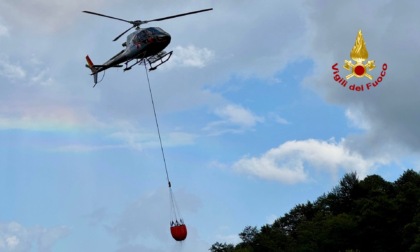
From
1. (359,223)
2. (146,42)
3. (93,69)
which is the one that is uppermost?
(93,69)

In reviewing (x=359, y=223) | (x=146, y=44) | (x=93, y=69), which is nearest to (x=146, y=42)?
(x=146, y=44)

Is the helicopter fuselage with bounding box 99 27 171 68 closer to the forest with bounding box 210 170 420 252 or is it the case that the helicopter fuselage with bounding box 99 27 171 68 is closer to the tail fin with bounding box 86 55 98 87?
the tail fin with bounding box 86 55 98 87

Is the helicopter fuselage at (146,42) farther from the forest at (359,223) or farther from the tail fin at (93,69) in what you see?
the forest at (359,223)

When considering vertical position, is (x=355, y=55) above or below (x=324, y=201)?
below

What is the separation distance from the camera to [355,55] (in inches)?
3004

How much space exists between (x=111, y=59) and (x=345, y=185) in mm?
84515

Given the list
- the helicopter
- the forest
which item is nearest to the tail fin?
the helicopter

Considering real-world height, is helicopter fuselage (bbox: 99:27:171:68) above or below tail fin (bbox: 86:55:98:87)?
below

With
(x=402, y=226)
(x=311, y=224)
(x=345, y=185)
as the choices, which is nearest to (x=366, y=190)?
(x=345, y=185)

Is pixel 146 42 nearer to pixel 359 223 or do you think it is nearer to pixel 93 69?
pixel 93 69

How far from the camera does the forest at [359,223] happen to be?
116250 mm

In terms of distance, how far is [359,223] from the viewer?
12094 cm

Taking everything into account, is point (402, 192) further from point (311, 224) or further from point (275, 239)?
point (275, 239)

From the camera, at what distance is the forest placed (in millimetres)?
116250
